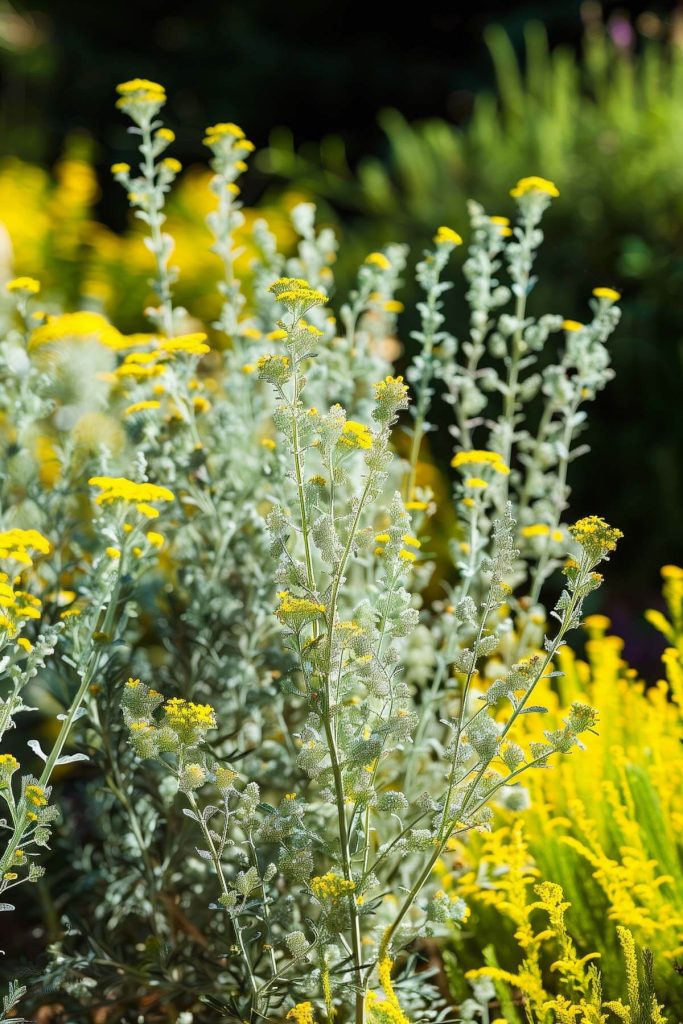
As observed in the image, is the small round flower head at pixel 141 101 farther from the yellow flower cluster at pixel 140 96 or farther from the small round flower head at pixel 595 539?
the small round flower head at pixel 595 539

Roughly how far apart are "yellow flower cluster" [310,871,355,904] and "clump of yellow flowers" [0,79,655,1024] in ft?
0.03

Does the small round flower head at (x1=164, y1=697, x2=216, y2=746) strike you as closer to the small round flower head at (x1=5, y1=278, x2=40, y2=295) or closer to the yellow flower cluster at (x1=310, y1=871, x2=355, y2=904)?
the yellow flower cluster at (x1=310, y1=871, x2=355, y2=904)

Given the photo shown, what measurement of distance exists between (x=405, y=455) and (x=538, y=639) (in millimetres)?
1979

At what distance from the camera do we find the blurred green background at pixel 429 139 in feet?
15.0

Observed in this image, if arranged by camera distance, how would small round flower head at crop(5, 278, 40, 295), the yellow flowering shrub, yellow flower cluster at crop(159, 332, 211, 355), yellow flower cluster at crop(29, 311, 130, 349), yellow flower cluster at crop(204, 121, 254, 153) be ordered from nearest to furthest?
1. the yellow flowering shrub
2. yellow flower cluster at crop(159, 332, 211, 355)
3. small round flower head at crop(5, 278, 40, 295)
4. yellow flower cluster at crop(204, 121, 254, 153)
5. yellow flower cluster at crop(29, 311, 130, 349)

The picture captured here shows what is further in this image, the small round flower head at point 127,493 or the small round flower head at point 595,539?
the small round flower head at point 127,493

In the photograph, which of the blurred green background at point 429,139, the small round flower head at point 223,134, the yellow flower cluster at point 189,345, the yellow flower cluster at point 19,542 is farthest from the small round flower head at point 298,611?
the blurred green background at point 429,139

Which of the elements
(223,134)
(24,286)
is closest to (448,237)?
(223,134)

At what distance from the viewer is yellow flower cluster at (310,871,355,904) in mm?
1364

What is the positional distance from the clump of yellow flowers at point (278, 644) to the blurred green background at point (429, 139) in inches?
70.8

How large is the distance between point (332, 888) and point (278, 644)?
0.88m

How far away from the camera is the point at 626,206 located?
Answer: 4.75 meters

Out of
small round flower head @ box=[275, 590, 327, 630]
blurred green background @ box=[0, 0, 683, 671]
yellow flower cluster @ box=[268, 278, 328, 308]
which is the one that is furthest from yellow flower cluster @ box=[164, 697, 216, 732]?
blurred green background @ box=[0, 0, 683, 671]

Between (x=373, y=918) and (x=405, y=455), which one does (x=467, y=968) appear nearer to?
(x=373, y=918)
